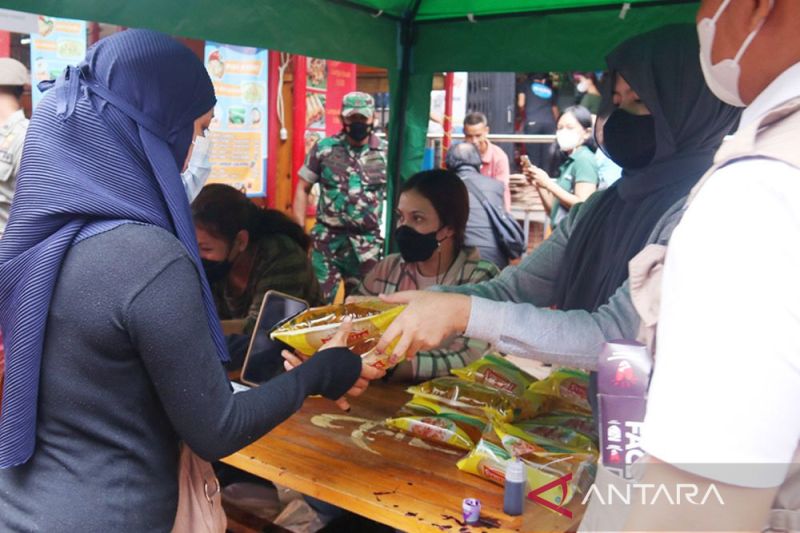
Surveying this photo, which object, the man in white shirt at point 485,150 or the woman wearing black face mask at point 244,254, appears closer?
the woman wearing black face mask at point 244,254

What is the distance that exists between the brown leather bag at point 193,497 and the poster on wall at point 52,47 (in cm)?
368

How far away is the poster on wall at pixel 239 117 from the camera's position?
17.4ft

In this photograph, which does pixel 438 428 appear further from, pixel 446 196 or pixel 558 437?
pixel 446 196

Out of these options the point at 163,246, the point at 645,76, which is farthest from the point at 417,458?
the point at 645,76

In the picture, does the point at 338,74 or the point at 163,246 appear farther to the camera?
the point at 338,74

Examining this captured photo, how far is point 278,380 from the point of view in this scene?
1.46m

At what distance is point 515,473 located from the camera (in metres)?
1.57

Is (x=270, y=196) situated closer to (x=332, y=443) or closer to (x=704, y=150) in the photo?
(x=332, y=443)

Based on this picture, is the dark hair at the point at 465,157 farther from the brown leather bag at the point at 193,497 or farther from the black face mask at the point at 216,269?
the brown leather bag at the point at 193,497

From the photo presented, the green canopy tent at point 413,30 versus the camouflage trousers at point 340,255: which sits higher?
the green canopy tent at point 413,30

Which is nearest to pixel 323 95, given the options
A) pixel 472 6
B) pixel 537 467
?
pixel 472 6

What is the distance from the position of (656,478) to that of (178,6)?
2.52 metres

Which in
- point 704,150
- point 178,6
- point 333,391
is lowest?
point 333,391

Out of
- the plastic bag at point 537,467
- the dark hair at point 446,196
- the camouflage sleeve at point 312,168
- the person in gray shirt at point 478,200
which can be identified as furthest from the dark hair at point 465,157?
the plastic bag at point 537,467
